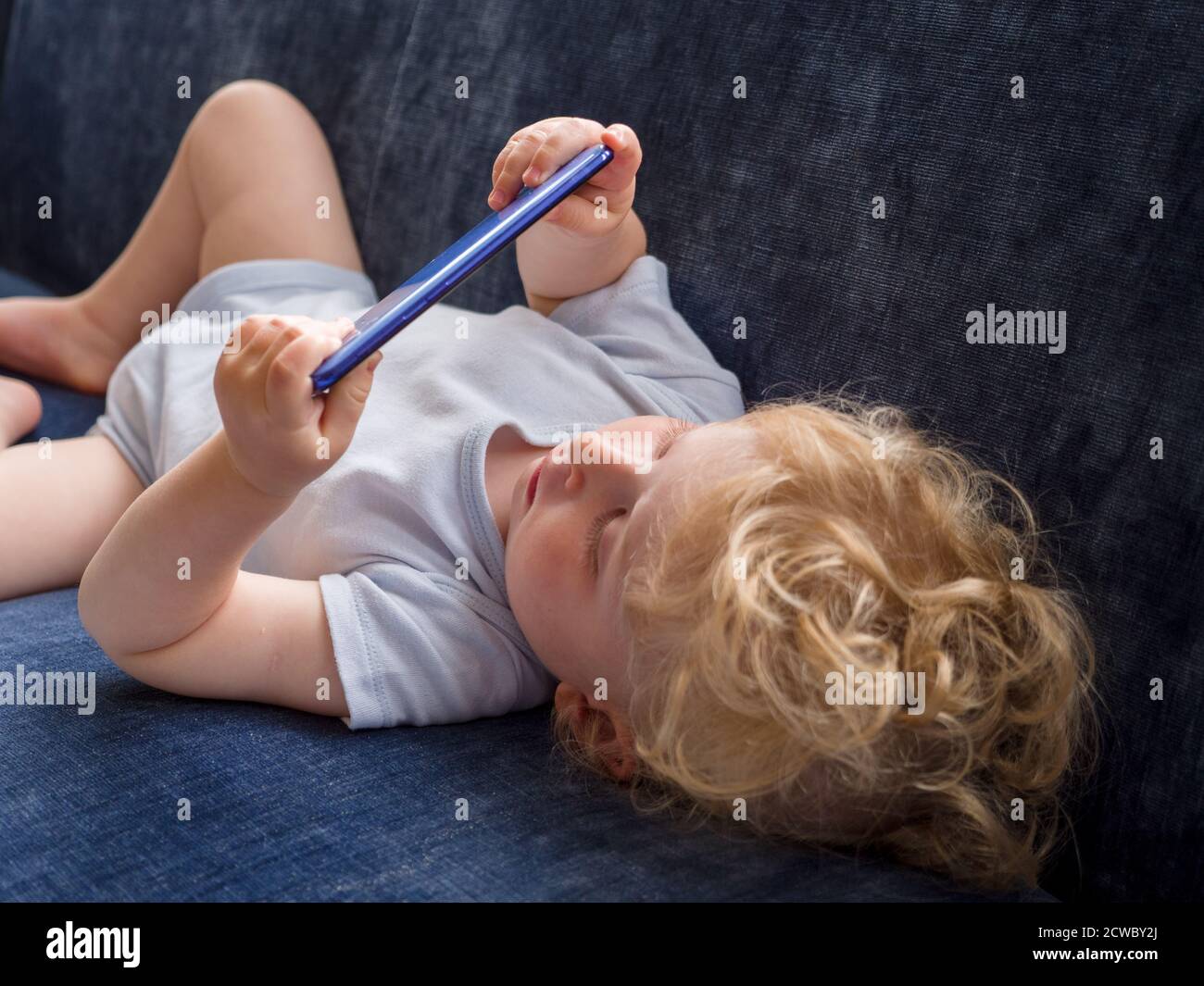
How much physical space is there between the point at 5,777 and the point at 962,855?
1.94 feet

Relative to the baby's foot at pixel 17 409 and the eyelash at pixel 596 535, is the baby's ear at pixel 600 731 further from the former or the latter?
the baby's foot at pixel 17 409

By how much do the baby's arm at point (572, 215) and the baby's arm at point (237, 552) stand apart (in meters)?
0.25

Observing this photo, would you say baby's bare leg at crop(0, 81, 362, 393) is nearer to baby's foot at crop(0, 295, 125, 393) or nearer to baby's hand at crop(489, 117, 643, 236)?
baby's foot at crop(0, 295, 125, 393)

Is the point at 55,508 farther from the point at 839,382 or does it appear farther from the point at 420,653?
the point at 839,382

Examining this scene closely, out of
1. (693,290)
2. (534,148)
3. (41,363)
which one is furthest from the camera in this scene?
(41,363)

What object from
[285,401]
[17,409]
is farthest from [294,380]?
[17,409]

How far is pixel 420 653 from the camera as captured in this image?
84 cm

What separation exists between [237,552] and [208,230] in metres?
0.67

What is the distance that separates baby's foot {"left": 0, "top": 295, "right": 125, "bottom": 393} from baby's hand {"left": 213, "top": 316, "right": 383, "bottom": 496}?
72 centimetres

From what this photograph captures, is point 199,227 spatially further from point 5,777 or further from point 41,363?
point 5,777

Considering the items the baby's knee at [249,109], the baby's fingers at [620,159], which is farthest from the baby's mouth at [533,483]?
the baby's knee at [249,109]

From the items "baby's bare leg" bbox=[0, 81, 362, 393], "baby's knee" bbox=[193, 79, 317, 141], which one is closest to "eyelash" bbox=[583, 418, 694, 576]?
"baby's bare leg" bbox=[0, 81, 362, 393]
